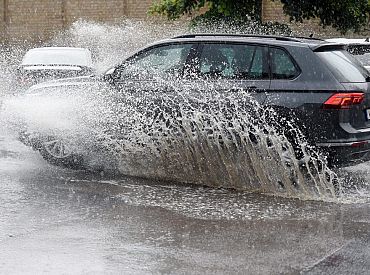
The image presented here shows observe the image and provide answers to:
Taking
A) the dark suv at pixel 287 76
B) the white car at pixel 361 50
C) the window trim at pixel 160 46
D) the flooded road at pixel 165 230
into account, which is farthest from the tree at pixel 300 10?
the flooded road at pixel 165 230

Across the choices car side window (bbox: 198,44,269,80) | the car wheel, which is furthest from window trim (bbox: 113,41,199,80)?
the car wheel

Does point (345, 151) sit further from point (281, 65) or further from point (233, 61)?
point (233, 61)

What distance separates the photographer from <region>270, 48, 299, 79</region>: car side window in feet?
30.3

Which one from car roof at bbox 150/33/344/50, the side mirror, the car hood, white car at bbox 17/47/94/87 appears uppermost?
car roof at bbox 150/33/344/50

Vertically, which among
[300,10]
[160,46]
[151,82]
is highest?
[300,10]

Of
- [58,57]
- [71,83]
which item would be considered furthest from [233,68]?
[58,57]

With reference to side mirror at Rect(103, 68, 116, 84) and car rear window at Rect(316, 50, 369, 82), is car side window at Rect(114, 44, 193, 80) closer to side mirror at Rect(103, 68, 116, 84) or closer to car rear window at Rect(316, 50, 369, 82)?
side mirror at Rect(103, 68, 116, 84)

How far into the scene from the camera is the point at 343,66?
9.38 m

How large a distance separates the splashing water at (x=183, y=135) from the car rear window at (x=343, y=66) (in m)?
0.82

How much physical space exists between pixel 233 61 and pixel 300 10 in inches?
375

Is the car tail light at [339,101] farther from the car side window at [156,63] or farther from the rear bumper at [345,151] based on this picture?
the car side window at [156,63]

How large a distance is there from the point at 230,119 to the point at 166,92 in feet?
3.06

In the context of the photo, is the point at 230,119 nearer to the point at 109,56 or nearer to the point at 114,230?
the point at 114,230

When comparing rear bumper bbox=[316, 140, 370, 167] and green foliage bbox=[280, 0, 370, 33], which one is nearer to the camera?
rear bumper bbox=[316, 140, 370, 167]
